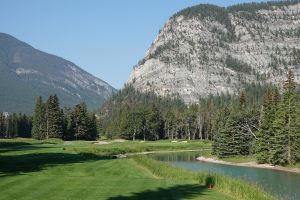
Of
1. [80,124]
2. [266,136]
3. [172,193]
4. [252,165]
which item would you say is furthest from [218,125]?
[172,193]

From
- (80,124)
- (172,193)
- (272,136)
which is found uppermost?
(80,124)

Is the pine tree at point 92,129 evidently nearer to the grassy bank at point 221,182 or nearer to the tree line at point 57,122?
the tree line at point 57,122

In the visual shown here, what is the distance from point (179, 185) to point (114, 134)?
16126 cm

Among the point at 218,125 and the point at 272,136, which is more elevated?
A: the point at 218,125

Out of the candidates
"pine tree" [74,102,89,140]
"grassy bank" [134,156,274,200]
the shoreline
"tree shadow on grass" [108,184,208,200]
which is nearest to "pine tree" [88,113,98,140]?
"pine tree" [74,102,89,140]

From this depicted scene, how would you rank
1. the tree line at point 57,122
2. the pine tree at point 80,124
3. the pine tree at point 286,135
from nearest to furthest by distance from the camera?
the pine tree at point 286,135 → the tree line at point 57,122 → the pine tree at point 80,124

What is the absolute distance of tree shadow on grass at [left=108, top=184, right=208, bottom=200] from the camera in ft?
85.7

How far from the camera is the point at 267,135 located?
83.4 meters

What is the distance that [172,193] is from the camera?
92.7 feet

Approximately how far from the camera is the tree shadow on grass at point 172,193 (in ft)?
85.7

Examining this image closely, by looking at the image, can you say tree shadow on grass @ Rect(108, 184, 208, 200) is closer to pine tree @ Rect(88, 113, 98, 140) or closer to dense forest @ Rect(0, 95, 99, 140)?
dense forest @ Rect(0, 95, 99, 140)

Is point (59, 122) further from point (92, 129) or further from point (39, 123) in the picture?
point (92, 129)

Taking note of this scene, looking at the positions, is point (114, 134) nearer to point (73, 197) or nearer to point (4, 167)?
point (4, 167)

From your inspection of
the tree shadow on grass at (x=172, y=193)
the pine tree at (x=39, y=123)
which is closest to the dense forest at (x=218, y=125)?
the pine tree at (x=39, y=123)
